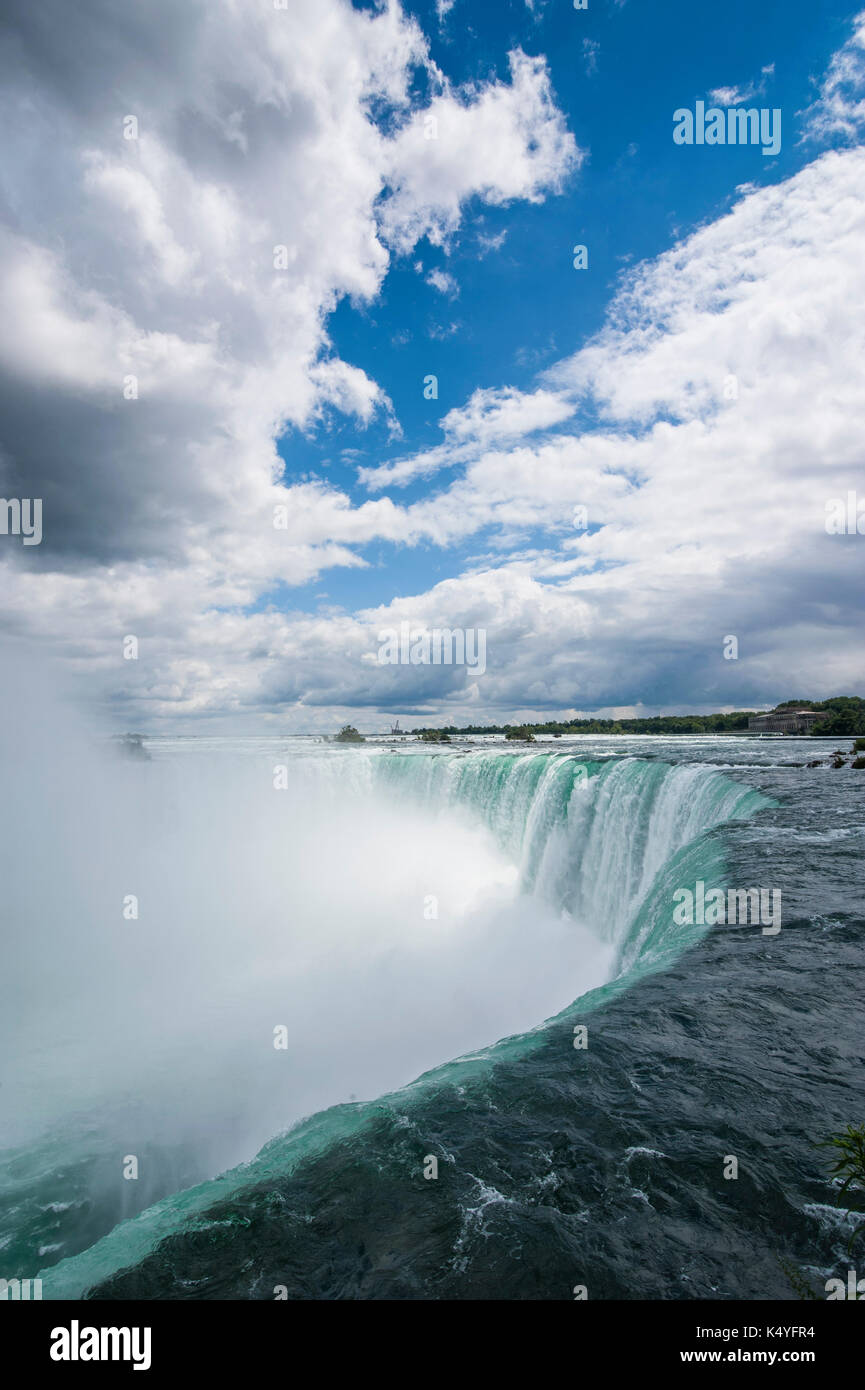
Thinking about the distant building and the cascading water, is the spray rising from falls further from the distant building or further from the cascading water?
the distant building

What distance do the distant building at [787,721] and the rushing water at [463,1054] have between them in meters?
53.5

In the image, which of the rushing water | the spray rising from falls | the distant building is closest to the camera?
the rushing water

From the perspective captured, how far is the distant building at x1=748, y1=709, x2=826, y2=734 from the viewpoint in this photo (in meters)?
72.6

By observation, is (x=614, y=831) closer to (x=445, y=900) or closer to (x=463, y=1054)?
(x=445, y=900)

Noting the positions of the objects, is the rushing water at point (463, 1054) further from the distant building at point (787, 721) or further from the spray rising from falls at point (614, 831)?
the distant building at point (787, 721)

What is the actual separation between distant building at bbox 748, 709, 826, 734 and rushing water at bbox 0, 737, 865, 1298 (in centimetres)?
5349

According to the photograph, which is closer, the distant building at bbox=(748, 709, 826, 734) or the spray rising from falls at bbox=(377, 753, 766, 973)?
the spray rising from falls at bbox=(377, 753, 766, 973)

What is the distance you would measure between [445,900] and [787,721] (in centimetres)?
7044

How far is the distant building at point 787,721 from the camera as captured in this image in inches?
2859

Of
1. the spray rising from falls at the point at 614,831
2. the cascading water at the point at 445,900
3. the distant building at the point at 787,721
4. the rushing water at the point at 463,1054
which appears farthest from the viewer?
the distant building at the point at 787,721

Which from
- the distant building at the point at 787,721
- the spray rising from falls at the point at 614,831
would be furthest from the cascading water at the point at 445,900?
the distant building at the point at 787,721

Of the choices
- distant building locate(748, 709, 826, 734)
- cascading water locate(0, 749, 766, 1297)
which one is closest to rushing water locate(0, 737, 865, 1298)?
cascading water locate(0, 749, 766, 1297)
